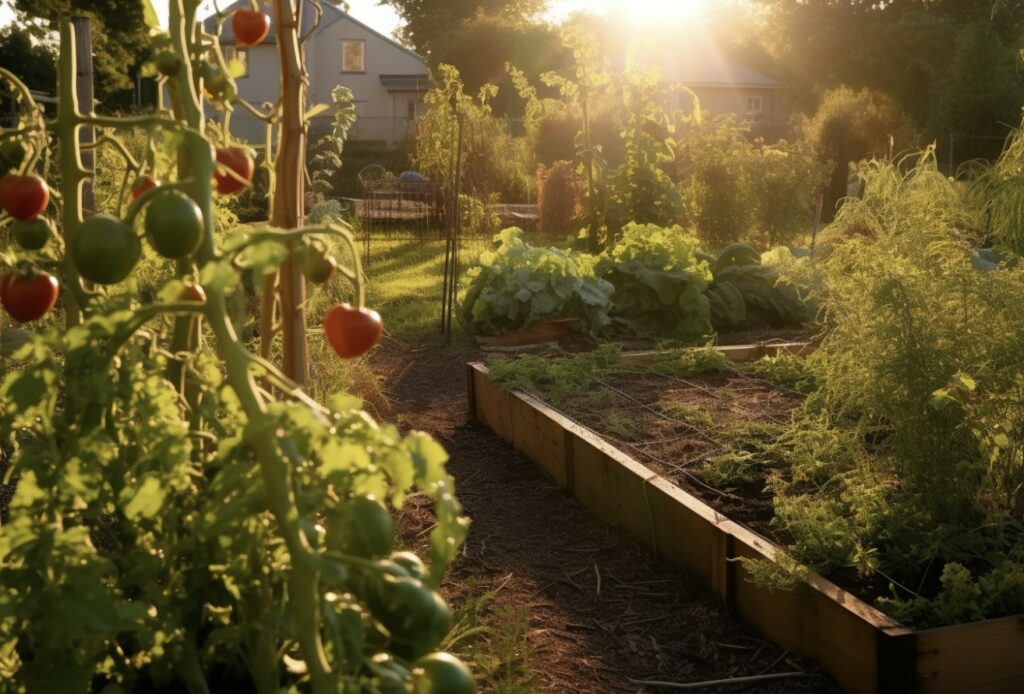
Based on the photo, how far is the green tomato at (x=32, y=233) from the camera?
1451mm

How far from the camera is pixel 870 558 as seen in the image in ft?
9.62

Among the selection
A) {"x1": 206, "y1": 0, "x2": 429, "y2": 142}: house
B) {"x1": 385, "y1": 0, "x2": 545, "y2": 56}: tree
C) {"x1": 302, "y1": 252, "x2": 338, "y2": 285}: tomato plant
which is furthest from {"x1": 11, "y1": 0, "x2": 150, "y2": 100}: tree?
{"x1": 385, "y1": 0, "x2": 545, "y2": 56}: tree

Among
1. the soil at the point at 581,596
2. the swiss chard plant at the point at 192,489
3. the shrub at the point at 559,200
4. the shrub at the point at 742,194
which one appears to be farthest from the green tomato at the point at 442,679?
the shrub at the point at 559,200

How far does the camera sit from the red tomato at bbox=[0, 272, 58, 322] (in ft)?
4.64

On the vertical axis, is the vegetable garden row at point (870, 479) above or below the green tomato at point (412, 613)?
below

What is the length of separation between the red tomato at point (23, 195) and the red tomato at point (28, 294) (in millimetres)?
84

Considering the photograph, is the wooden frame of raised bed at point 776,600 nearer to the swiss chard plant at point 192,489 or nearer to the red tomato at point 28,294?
the swiss chard plant at point 192,489

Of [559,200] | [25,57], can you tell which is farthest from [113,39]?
[559,200]

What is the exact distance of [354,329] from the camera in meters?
1.26

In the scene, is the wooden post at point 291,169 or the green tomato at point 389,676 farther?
the wooden post at point 291,169

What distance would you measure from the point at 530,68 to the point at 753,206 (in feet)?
92.0

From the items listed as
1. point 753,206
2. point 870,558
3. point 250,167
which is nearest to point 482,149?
point 753,206

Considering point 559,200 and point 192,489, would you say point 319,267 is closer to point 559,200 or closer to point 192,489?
point 192,489

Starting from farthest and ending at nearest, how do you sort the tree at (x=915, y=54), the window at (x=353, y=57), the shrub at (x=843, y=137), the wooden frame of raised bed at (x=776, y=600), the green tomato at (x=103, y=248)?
the window at (x=353, y=57) < the tree at (x=915, y=54) < the shrub at (x=843, y=137) < the wooden frame of raised bed at (x=776, y=600) < the green tomato at (x=103, y=248)
